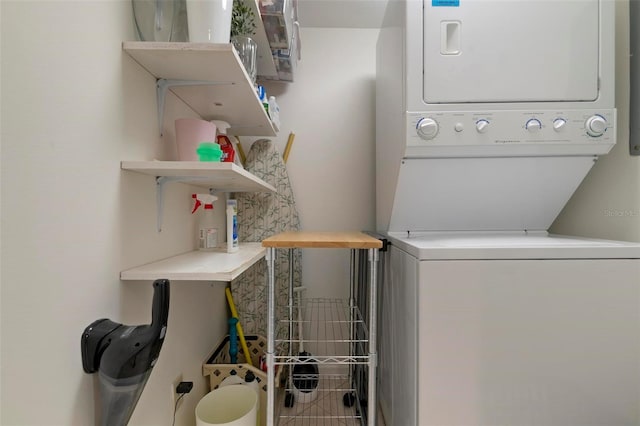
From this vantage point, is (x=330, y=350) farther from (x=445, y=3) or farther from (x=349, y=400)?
(x=445, y=3)

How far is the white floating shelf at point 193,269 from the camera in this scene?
862mm

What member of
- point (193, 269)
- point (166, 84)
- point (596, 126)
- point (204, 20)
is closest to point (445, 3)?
point (596, 126)

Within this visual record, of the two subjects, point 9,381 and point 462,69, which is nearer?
point 9,381

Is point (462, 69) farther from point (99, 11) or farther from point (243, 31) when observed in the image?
point (99, 11)

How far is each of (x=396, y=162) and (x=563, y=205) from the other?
837mm

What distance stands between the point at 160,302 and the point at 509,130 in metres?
1.38

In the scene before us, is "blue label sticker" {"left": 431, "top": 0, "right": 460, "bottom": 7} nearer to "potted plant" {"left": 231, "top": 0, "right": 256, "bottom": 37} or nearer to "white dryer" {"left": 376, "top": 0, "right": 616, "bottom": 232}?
"white dryer" {"left": 376, "top": 0, "right": 616, "bottom": 232}

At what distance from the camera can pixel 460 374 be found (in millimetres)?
896

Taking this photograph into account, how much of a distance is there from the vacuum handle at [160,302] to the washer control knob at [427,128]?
1.03 meters

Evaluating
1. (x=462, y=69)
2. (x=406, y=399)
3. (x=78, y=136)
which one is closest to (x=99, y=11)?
(x=78, y=136)

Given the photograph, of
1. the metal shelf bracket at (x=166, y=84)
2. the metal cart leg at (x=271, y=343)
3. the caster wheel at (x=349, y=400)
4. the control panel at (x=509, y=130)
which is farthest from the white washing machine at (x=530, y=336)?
the metal shelf bracket at (x=166, y=84)

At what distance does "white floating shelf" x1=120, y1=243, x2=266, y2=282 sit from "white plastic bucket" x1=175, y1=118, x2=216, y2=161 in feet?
1.29

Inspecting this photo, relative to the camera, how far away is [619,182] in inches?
45.9

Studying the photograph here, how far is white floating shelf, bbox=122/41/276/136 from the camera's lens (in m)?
0.85
